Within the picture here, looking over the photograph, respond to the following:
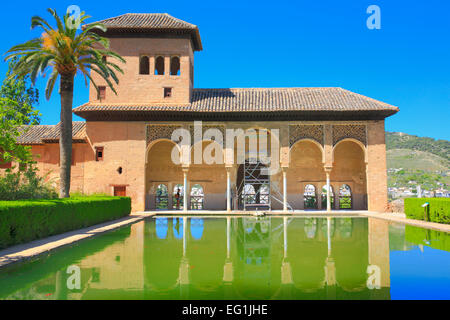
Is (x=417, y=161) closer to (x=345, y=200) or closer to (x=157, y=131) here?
(x=345, y=200)

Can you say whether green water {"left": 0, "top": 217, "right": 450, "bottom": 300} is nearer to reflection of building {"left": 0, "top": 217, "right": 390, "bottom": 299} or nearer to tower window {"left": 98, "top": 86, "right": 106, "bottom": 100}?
reflection of building {"left": 0, "top": 217, "right": 390, "bottom": 299}

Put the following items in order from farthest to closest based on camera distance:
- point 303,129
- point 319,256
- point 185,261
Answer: point 303,129 → point 319,256 → point 185,261

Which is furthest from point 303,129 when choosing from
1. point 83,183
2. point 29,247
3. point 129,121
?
point 29,247

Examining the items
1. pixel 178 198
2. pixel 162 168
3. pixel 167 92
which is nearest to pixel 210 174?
pixel 178 198

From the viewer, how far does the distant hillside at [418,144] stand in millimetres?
71250

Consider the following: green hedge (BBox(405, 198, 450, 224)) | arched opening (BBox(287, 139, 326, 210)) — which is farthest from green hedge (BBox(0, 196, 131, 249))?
green hedge (BBox(405, 198, 450, 224))

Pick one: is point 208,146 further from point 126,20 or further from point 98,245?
point 98,245

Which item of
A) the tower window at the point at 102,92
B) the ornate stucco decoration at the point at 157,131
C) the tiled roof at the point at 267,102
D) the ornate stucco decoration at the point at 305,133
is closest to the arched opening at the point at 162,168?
the ornate stucco decoration at the point at 157,131

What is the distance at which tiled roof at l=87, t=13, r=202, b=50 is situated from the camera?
20578 mm

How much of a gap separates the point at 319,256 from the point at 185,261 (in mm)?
2675

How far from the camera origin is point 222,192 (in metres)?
22.5

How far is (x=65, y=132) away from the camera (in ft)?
46.9

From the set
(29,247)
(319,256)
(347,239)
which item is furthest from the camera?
(347,239)

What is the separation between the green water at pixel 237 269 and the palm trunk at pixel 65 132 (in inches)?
222
